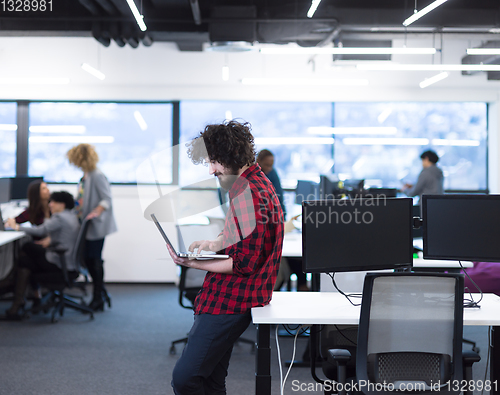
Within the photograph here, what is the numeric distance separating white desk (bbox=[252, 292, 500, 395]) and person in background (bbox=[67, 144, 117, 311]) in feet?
8.68

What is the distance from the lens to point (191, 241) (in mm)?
2715

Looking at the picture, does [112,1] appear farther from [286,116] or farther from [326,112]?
[326,112]

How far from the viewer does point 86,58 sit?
227 inches

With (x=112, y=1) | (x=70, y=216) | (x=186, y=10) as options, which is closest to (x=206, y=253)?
(x=70, y=216)

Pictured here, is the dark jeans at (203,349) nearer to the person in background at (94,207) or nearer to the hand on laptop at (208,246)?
the hand on laptop at (208,246)

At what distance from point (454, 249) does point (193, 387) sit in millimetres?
1381

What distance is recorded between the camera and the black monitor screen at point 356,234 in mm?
2021

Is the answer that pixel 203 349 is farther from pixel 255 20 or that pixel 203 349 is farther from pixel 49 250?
pixel 255 20

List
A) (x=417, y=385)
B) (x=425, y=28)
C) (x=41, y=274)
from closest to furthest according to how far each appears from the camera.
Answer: (x=417, y=385) < (x=41, y=274) < (x=425, y=28)

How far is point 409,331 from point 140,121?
4.92 m

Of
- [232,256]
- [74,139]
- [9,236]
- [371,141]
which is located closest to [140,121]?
[74,139]

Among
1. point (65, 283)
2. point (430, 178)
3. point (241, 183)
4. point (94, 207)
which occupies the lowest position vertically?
point (65, 283)

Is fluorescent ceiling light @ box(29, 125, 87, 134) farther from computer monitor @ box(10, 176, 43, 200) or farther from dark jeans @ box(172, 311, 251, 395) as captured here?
dark jeans @ box(172, 311, 251, 395)

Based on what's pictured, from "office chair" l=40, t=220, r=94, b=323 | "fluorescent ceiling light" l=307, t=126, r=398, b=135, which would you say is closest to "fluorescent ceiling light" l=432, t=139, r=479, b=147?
Result: "fluorescent ceiling light" l=307, t=126, r=398, b=135
